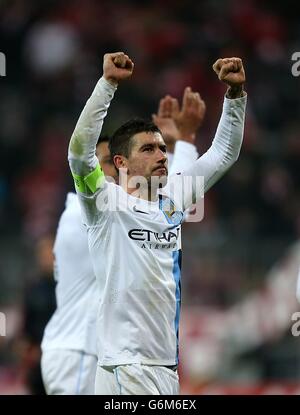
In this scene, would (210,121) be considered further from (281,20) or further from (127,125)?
(127,125)

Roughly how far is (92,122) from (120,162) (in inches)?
20.4

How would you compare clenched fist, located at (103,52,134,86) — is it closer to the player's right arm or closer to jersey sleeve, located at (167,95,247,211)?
the player's right arm

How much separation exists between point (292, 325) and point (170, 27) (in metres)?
6.79

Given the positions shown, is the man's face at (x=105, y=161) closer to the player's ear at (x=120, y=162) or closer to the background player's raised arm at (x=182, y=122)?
the background player's raised arm at (x=182, y=122)

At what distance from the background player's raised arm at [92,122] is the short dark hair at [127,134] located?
393 mm

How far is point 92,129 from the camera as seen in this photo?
15.8 ft

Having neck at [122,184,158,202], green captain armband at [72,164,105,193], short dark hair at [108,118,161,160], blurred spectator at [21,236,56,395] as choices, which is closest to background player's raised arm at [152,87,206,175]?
short dark hair at [108,118,161,160]

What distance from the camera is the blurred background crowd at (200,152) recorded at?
10594 millimetres

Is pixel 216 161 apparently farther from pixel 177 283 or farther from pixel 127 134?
pixel 177 283

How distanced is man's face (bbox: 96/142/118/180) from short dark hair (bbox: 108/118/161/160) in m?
0.86

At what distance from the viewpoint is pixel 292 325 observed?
10625mm

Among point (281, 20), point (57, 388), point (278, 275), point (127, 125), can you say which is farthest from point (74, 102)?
point (127, 125)

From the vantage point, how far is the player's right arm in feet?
15.8

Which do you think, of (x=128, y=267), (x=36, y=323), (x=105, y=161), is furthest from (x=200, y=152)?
(x=128, y=267)
